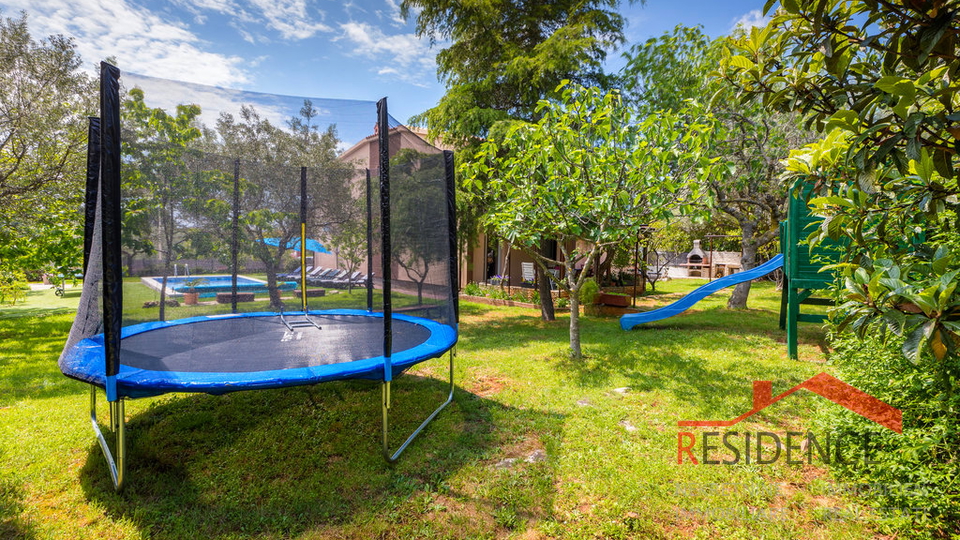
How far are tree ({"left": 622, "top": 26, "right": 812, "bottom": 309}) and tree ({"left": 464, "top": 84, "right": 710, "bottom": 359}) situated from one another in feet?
7.15

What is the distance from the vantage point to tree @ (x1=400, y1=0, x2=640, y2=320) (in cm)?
612

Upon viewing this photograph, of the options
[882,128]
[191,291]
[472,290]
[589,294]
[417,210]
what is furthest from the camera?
[472,290]

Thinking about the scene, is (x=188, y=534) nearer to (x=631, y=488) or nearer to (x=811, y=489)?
(x=631, y=488)

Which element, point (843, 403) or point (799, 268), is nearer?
point (843, 403)

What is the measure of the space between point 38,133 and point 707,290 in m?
9.02

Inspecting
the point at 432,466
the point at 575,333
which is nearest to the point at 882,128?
the point at 432,466

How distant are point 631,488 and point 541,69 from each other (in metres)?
5.49

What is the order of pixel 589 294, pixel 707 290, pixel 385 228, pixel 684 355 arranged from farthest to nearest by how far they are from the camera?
1. pixel 589 294
2. pixel 707 290
3. pixel 684 355
4. pixel 385 228

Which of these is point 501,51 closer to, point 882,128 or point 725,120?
point 725,120

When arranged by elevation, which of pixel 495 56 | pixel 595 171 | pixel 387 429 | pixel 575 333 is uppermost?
pixel 495 56

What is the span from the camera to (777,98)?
4.74 feet

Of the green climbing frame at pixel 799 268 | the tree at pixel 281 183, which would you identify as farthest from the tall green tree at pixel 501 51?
the green climbing frame at pixel 799 268

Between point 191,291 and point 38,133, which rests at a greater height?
point 38,133

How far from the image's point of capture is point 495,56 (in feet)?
21.6
